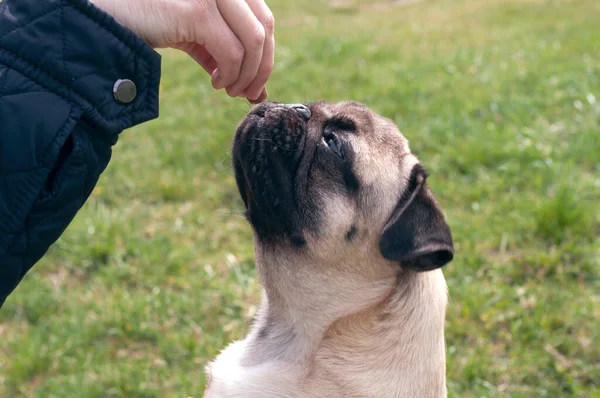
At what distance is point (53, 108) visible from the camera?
6.63ft

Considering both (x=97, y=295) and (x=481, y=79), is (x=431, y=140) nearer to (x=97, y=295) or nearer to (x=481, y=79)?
(x=481, y=79)

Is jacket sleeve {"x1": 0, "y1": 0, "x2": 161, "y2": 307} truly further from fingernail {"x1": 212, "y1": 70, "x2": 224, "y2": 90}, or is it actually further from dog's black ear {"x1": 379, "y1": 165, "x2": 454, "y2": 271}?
dog's black ear {"x1": 379, "y1": 165, "x2": 454, "y2": 271}

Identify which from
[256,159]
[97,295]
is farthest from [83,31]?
[97,295]

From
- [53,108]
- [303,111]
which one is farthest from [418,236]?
[53,108]

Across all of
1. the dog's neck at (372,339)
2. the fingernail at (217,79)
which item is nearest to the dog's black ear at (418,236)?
the dog's neck at (372,339)

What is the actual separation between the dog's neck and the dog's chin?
0.36 m

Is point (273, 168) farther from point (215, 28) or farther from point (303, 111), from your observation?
point (215, 28)

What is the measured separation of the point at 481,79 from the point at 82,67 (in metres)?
6.73

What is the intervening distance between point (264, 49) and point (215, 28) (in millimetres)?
393

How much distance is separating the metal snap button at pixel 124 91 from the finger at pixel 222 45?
35cm

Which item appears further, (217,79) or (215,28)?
(217,79)

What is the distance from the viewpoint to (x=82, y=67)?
6.84 ft

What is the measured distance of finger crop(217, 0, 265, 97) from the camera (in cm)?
238

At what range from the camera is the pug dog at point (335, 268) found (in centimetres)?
293
